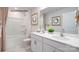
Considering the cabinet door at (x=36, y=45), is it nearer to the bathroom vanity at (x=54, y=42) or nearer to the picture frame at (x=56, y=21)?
the bathroom vanity at (x=54, y=42)

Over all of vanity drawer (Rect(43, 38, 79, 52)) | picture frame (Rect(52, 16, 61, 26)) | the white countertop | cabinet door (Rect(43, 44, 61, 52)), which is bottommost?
cabinet door (Rect(43, 44, 61, 52))

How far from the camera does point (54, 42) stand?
64.1 inches

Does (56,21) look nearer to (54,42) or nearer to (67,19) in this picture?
(67,19)

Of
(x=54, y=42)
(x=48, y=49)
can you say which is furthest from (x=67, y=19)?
(x=48, y=49)

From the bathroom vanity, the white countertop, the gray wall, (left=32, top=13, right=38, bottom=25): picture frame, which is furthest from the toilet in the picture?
the gray wall

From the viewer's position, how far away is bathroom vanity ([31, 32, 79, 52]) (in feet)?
4.98

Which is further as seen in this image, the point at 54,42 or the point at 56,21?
the point at 56,21

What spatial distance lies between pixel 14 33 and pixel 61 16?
714 mm

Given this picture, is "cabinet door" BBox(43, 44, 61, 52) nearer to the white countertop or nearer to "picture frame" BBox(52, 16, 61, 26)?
the white countertop

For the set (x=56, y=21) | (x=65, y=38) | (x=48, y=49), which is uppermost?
(x=56, y=21)

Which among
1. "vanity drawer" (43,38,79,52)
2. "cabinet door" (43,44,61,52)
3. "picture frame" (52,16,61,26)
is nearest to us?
"vanity drawer" (43,38,79,52)
